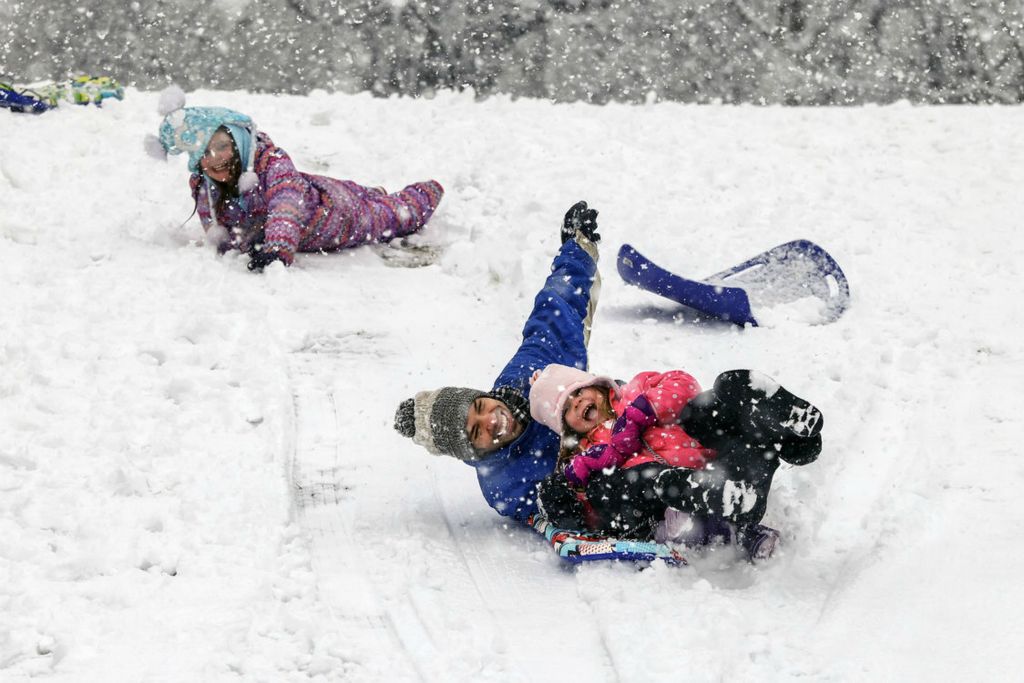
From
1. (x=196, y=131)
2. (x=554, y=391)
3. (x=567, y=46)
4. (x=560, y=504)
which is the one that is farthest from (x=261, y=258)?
(x=567, y=46)

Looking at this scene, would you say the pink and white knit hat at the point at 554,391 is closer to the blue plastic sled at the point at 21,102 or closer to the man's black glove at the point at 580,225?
the man's black glove at the point at 580,225

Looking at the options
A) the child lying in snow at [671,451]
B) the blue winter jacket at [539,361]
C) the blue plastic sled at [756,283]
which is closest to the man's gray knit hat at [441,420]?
the blue winter jacket at [539,361]

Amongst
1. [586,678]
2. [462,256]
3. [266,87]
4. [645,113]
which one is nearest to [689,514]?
[586,678]

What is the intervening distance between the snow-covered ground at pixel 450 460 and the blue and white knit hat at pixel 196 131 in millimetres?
458

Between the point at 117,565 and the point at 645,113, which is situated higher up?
the point at 645,113

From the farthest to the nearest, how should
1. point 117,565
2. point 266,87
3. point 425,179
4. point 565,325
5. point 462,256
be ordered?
point 266,87
point 425,179
point 462,256
point 565,325
point 117,565

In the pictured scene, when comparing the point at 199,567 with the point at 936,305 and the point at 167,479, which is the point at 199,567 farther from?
the point at 936,305

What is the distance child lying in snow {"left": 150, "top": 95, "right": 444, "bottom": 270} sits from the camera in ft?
16.9

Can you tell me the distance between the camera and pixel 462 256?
5422 millimetres

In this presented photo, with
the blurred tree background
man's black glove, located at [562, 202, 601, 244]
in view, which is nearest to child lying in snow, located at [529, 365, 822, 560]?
man's black glove, located at [562, 202, 601, 244]

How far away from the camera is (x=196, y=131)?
513 cm

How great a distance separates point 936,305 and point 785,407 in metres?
2.42

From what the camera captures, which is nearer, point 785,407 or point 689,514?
point 785,407

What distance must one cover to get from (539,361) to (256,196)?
2.54 meters
